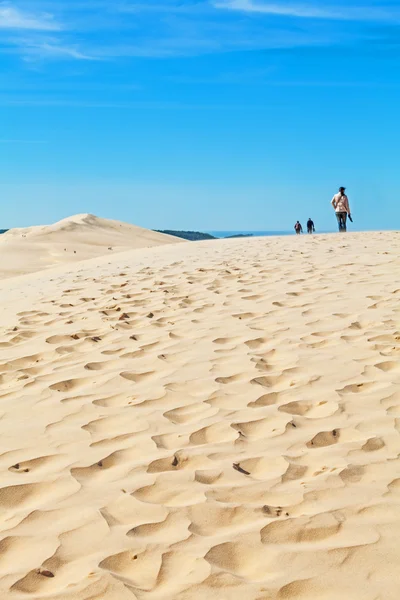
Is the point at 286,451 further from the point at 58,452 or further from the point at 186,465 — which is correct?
the point at 58,452

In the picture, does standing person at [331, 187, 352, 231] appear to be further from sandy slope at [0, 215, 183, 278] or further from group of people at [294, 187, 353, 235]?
sandy slope at [0, 215, 183, 278]

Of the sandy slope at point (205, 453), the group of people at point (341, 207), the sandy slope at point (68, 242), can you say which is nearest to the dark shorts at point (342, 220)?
the group of people at point (341, 207)

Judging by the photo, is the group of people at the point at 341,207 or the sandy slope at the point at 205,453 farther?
the group of people at the point at 341,207

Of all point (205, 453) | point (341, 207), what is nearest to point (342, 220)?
point (341, 207)

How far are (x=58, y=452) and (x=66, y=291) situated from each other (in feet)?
21.9

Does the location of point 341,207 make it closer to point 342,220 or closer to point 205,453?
point 342,220

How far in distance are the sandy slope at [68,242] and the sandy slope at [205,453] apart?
14248 millimetres

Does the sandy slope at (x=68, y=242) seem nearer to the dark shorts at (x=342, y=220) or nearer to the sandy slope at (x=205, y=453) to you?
the dark shorts at (x=342, y=220)

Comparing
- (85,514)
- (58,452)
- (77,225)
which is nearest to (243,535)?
(85,514)

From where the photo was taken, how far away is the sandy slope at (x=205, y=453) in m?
2.66

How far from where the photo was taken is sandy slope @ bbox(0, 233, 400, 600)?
105 inches

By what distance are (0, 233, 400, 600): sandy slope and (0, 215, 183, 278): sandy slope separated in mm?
14248

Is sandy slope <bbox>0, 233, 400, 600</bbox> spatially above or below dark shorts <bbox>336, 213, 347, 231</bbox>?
below

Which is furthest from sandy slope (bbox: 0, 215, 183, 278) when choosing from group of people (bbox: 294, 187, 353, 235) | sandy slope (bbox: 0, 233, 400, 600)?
sandy slope (bbox: 0, 233, 400, 600)
